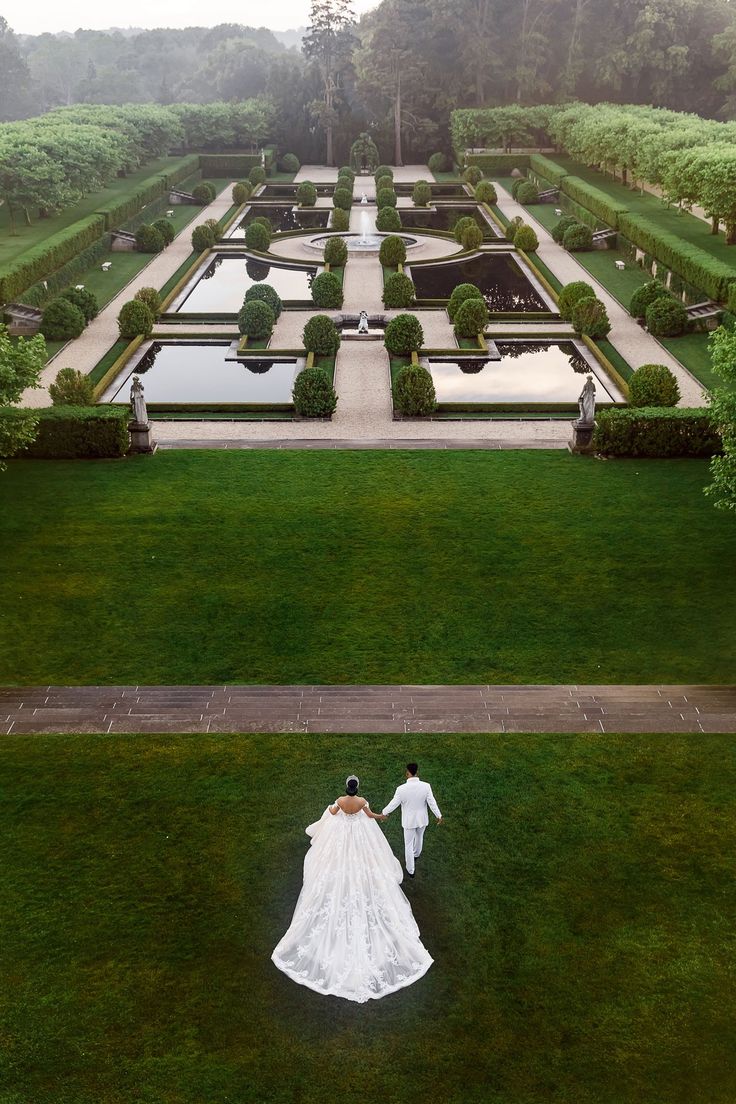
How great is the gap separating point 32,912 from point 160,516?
11608mm

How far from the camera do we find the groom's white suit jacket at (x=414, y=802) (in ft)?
37.8

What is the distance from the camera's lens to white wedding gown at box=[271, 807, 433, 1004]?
33.9 feet

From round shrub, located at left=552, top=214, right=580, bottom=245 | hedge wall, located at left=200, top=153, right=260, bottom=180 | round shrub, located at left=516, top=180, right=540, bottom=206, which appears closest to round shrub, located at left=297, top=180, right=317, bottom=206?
round shrub, located at left=516, top=180, right=540, bottom=206

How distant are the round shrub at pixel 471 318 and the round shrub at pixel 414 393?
824 centimetres

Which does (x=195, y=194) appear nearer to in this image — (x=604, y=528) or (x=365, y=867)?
(x=604, y=528)

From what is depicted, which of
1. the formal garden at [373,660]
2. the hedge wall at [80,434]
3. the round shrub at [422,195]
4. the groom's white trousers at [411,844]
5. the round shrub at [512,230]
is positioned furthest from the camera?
the round shrub at [422,195]

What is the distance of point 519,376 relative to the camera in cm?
3309

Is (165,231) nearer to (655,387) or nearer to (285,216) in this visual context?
(285,216)

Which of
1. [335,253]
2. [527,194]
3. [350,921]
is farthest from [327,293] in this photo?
[350,921]

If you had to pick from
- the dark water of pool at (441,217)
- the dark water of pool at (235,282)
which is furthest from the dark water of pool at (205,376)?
the dark water of pool at (441,217)

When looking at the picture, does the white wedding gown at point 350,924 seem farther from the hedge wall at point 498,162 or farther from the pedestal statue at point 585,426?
the hedge wall at point 498,162

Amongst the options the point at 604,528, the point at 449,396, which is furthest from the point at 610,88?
the point at 604,528

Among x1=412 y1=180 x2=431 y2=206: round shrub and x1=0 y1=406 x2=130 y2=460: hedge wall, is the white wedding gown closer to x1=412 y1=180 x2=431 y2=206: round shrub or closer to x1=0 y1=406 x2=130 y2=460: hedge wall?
x1=0 y1=406 x2=130 y2=460: hedge wall

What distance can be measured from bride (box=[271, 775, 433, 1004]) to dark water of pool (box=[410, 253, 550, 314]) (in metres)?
31.6
